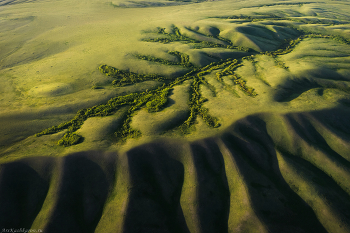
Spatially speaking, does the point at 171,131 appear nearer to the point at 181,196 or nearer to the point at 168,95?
the point at 181,196

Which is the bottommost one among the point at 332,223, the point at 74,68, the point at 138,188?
the point at 332,223

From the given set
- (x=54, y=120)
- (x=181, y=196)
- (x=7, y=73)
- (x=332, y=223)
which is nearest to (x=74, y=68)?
(x=7, y=73)

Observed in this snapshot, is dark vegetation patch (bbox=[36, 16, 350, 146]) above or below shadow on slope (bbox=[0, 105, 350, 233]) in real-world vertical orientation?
above

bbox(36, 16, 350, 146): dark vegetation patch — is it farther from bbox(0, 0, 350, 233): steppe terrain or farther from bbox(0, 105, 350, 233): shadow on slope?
bbox(0, 105, 350, 233): shadow on slope

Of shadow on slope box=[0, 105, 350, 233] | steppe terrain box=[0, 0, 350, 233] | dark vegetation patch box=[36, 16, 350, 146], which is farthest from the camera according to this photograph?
dark vegetation patch box=[36, 16, 350, 146]

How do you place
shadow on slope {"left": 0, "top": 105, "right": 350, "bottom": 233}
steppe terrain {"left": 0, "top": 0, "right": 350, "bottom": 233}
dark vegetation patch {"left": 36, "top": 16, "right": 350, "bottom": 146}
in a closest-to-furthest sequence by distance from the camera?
1. shadow on slope {"left": 0, "top": 105, "right": 350, "bottom": 233}
2. steppe terrain {"left": 0, "top": 0, "right": 350, "bottom": 233}
3. dark vegetation patch {"left": 36, "top": 16, "right": 350, "bottom": 146}

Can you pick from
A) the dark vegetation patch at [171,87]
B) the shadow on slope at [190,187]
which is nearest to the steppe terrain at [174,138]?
the shadow on slope at [190,187]

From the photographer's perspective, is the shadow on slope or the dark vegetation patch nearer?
the shadow on slope

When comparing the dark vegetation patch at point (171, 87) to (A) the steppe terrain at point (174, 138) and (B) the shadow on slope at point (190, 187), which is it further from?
(B) the shadow on slope at point (190, 187)

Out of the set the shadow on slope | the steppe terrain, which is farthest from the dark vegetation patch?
the shadow on slope

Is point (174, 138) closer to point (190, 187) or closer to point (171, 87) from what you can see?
point (190, 187)
